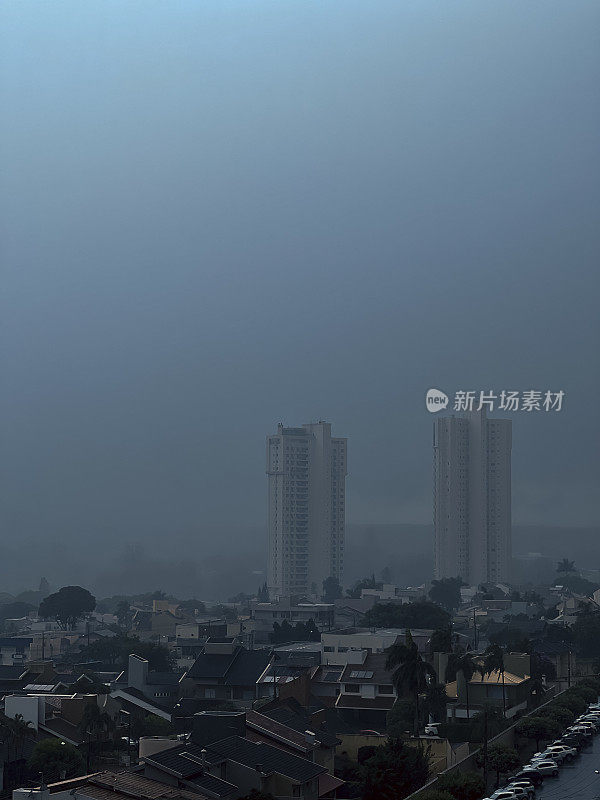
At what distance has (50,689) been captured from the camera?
23.0 metres

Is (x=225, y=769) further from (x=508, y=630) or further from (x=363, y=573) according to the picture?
(x=363, y=573)

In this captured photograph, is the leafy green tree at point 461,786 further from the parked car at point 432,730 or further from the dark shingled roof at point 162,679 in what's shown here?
the dark shingled roof at point 162,679

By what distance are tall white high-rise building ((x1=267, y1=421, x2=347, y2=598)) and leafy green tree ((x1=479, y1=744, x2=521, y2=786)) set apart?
211ft

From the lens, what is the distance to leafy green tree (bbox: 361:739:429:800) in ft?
49.1

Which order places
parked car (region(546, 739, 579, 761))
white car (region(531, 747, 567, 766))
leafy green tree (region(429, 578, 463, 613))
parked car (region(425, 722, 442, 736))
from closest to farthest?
1. white car (region(531, 747, 567, 766))
2. parked car (region(546, 739, 579, 761))
3. parked car (region(425, 722, 442, 736))
4. leafy green tree (region(429, 578, 463, 613))

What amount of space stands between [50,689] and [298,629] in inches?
754

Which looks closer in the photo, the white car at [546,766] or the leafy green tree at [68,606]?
the white car at [546,766]

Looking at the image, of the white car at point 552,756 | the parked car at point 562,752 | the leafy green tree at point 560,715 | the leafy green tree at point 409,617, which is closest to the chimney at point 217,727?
the white car at point 552,756

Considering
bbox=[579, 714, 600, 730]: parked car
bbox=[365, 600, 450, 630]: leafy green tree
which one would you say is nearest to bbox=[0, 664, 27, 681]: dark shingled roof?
bbox=[579, 714, 600, 730]: parked car

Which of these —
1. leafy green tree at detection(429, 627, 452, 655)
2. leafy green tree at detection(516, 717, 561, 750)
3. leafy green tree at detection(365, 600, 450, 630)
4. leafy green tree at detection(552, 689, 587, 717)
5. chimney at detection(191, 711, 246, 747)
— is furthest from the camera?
leafy green tree at detection(365, 600, 450, 630)

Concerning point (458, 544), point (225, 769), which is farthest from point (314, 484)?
point (225, 769)

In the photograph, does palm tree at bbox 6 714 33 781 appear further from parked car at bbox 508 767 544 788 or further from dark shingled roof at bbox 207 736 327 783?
parked car at bbox 508 767 544 788

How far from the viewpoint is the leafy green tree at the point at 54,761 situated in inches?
635

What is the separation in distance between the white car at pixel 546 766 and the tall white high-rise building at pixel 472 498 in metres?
63.0
